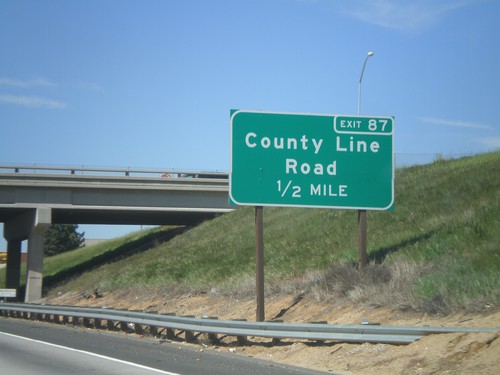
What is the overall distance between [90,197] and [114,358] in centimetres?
3187

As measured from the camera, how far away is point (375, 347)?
13266mm

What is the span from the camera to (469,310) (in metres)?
13.8

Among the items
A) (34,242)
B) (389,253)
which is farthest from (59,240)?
(389,253)

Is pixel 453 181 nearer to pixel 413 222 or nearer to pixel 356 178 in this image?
pixel 413 222

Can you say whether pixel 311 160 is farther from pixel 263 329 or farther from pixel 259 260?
pixel 263 329

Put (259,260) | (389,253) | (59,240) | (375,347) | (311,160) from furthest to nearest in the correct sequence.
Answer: (59,240) < (389,253) < (311,160) < (259,260) < (375,347)

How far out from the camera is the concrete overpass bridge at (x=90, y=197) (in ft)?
146

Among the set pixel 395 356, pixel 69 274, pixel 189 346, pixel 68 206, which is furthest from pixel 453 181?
pixel 69 274

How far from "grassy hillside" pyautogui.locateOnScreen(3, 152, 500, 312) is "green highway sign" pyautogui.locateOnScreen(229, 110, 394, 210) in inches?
78.5

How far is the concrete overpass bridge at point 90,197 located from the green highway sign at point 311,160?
28.9 m

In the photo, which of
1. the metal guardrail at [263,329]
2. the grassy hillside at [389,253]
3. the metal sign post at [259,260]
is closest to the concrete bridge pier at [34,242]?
the grassy hillside at [389,253]

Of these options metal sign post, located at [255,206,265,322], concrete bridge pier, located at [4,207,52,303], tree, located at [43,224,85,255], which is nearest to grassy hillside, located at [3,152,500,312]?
metal sign post, located at [255,206,265,322]

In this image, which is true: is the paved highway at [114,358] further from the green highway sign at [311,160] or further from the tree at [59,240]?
the tree at [59,240]

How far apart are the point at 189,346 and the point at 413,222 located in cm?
882
